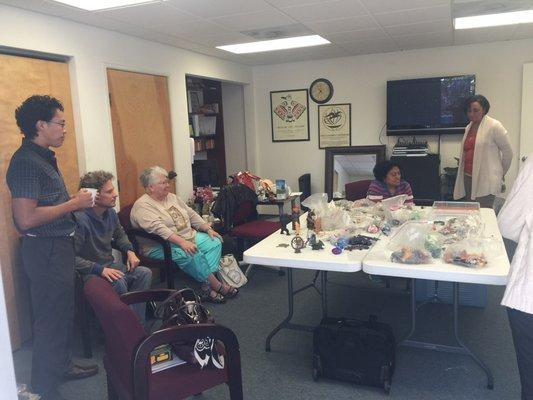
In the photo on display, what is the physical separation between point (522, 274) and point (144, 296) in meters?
1.58

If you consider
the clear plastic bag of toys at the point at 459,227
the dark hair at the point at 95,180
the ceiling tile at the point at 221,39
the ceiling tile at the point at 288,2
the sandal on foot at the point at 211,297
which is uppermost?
the ceiling tile at the point at 221,39

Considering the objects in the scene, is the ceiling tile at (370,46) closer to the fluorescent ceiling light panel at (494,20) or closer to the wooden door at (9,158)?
the fluorescent ceiling light panel at (494,20)

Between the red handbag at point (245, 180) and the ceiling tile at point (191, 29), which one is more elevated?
the ceiling tile at point (191, 29)

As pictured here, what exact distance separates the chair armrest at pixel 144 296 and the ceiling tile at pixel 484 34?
4.01m

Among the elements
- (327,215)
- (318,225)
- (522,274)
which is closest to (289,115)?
(327,215)

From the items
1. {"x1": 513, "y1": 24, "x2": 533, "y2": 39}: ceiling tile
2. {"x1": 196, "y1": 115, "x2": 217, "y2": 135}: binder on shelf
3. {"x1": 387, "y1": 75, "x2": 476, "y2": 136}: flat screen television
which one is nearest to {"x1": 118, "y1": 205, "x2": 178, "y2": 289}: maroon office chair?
{"x1": 196, "y1": 115, "x2": 217, "y2": 135}: binder on shelf

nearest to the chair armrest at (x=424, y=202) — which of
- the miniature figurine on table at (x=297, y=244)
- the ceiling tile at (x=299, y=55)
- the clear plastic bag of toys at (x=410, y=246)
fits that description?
the ceiling tile at (x=299, y=55)

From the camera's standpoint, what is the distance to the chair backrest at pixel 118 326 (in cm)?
162

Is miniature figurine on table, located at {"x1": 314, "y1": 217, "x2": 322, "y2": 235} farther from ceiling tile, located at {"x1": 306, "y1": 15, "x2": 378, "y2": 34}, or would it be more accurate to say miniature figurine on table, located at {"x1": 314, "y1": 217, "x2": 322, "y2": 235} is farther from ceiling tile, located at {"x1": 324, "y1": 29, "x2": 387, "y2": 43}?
ceiling tile, located at {"x1": 324, "y1": 29, "x2": 387, "y2": 43}

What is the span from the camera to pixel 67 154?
341cm

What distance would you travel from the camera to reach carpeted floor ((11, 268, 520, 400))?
Result: 2.37 meters

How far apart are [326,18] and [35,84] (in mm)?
2311

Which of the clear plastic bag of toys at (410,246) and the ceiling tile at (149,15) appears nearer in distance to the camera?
the clear plastic bag of toys at (410,246)

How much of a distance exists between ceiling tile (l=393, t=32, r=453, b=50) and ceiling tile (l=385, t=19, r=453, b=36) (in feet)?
0.65
